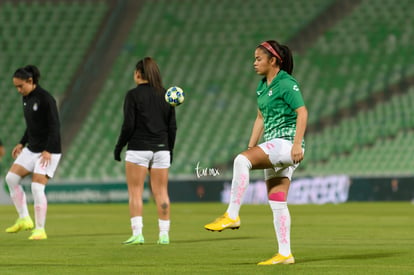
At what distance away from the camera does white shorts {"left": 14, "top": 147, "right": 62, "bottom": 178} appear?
13094mm

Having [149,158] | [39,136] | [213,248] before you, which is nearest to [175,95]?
[149,158]

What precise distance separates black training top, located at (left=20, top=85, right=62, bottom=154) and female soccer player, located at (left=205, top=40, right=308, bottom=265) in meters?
4.59

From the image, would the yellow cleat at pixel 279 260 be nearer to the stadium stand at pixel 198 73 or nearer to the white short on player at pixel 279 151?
the white short on player at pixel 279 151

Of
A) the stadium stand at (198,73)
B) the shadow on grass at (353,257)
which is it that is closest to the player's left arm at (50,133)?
the shadow on grass at (353,257)

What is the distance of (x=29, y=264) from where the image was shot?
9.23 metres

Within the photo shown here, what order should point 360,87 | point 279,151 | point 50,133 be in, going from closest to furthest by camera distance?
point 279,151 → point 50,133 → point 360,87

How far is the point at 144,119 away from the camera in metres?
11.6

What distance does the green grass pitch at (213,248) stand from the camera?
868 centimetres

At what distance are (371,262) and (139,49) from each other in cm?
2581

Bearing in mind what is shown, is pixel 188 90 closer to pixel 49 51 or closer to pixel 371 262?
pixel 49 51

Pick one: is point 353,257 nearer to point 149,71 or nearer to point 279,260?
point 279,260

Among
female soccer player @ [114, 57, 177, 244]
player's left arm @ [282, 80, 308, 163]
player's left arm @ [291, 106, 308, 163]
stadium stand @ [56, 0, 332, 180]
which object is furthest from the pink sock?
stadium stand @ [56, 0, 332, 180]

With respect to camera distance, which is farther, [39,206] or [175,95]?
[39,206]

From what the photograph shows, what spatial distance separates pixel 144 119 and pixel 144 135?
0.65 ft
